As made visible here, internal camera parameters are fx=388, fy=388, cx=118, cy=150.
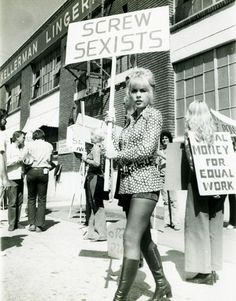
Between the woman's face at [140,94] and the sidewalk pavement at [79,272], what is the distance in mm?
1668

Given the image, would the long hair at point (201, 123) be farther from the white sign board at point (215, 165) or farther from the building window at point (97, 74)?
the building window at point (97, 74)

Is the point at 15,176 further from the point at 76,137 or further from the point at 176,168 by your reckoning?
the point at 176,168

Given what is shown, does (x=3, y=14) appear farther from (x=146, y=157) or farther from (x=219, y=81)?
(x=219, y=81)

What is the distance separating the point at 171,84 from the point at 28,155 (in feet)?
19.9

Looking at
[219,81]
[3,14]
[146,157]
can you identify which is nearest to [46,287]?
[146,157]

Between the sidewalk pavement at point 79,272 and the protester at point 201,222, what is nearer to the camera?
the sidewalk pavement at point 79,272

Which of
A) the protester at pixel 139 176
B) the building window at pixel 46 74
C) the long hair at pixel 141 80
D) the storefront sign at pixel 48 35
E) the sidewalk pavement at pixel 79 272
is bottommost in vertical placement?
the sidewalk pavement at pixel 79 272

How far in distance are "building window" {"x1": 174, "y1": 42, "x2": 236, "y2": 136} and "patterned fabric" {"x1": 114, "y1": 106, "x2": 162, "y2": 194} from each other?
7317 mm

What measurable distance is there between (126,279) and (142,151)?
979 mm

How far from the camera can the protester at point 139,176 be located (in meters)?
2.99

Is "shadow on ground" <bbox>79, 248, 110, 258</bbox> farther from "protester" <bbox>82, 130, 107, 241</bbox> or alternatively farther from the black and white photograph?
"protester" <bbox>82, 130, 107, 241</bbox>

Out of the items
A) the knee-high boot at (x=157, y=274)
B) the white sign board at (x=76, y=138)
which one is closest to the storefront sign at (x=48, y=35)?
the white sign board at (x=76, y=138)

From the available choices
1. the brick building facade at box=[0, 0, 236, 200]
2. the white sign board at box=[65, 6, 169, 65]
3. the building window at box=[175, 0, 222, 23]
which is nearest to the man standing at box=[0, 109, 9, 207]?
the white sign board at box=[65, 6, 169, 65]

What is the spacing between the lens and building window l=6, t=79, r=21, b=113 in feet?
91.2
